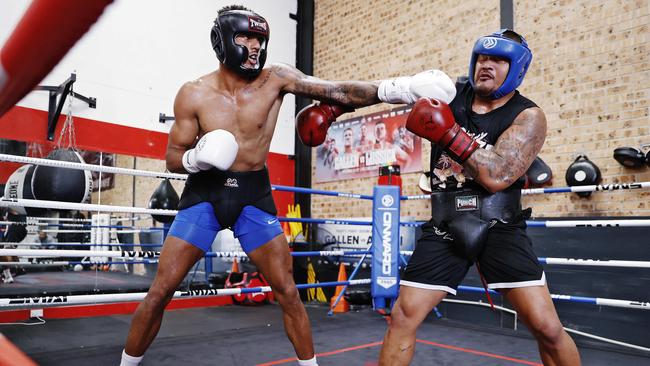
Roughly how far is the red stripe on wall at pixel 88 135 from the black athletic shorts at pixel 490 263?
148 inches

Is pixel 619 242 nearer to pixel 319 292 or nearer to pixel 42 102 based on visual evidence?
pixel 319 292

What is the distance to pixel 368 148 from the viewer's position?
5.47 metres

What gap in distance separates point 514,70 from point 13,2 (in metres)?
4.21

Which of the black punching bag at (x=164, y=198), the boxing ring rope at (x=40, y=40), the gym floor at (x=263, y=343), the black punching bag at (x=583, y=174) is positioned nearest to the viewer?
the boxing ring rope at (x=40, y=40)

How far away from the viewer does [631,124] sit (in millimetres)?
3572

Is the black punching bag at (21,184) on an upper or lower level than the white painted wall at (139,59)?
lower

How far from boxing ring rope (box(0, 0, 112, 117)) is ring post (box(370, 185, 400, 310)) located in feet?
11.9

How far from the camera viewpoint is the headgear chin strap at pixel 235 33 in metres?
1.89

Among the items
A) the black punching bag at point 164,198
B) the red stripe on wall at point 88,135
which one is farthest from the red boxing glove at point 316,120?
the red stripe on wall at point 88,135

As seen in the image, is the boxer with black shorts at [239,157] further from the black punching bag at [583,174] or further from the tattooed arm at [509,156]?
the black punching bag at [583,174]

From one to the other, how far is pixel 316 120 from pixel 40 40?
5.35 feet

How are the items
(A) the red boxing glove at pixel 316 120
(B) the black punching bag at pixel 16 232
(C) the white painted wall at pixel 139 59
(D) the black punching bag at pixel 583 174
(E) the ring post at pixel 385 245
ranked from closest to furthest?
(A) the red boxing glove at pixel 316 120 < (D) the black punching bag at pixel 583 174 < (E) the ring post at pixel 385 245 < (C) the white painted wall at pixel 139 59 < (B) the black punching bag at pixel 16 232

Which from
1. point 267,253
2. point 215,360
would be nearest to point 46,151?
point 215,360

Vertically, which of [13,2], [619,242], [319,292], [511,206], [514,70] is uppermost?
[13,2]
